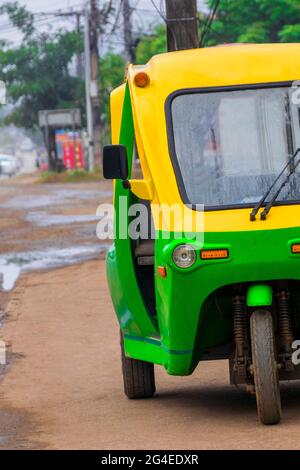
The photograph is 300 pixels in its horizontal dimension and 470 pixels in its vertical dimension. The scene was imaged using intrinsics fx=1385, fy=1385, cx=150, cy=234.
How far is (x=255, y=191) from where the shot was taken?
897cm

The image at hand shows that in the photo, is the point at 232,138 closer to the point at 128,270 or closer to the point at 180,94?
the point at 180,94

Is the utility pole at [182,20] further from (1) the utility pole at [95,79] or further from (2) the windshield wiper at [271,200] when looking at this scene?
(1) the utility pole at [95,79]

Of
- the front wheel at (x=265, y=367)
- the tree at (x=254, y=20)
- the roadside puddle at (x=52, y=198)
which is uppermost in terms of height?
the front wheel at (x=265, y=367)

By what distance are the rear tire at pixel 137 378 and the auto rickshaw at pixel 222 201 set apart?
52 centimetres

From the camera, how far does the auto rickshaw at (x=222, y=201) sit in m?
8.41

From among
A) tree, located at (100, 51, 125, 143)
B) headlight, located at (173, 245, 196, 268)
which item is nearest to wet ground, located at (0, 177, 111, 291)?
headlight, located at (173, 245, 196, 268)

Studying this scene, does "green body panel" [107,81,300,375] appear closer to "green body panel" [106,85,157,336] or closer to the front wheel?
"green body panel" [106,85,157,336]

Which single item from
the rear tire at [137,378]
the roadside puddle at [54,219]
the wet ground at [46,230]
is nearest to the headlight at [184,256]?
the rear tire at [137,378]

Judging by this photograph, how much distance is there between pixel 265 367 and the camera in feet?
27.4

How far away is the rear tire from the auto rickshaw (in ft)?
1.72

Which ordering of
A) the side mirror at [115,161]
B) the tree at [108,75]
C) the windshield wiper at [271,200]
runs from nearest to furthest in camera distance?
the windshield wiper at [271,200] < the side mirror at [115,161] < the tree at [108,75]

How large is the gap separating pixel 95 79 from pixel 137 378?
5067 cm

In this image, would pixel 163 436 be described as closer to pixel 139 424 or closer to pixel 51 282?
pixel 139 424
